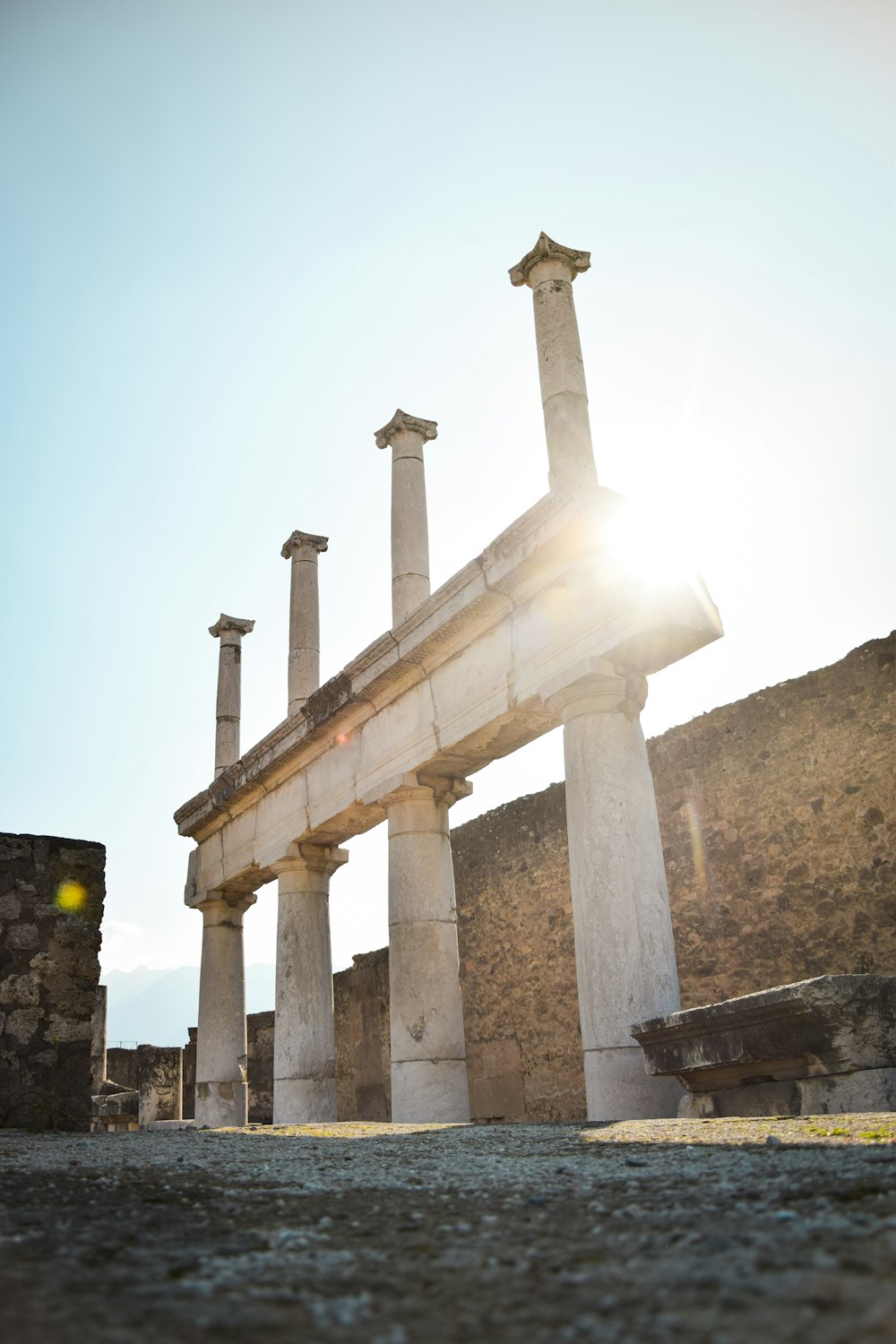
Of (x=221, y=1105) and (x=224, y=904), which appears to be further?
(x=224, y=904)

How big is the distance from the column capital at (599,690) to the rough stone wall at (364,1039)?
8.15m

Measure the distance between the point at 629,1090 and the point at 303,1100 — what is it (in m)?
4.72

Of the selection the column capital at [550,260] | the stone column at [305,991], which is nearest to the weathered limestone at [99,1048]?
the stone column at [305,991]

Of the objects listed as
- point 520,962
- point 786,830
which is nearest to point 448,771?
point 786,830

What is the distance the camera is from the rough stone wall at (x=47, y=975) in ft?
20.2

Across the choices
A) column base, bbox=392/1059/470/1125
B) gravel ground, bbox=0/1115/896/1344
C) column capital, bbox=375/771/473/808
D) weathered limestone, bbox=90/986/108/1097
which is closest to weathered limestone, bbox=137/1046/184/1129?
weathered limestone, bbox=90/986/108/1097

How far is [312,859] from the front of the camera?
32.5 ft

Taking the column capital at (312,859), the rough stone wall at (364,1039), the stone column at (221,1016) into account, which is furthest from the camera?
the rough stone wall at (364,1039)

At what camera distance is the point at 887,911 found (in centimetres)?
785

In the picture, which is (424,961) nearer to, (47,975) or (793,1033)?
(47,975)

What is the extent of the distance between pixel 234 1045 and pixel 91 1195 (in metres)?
9.46

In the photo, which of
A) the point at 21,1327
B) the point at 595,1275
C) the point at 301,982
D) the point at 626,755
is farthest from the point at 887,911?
the point at 21,1327

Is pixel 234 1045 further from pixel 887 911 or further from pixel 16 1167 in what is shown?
pixel 16 1167

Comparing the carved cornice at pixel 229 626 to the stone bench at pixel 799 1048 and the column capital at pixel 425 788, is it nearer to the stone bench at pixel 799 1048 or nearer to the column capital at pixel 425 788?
the column capital at pixel 425 788
